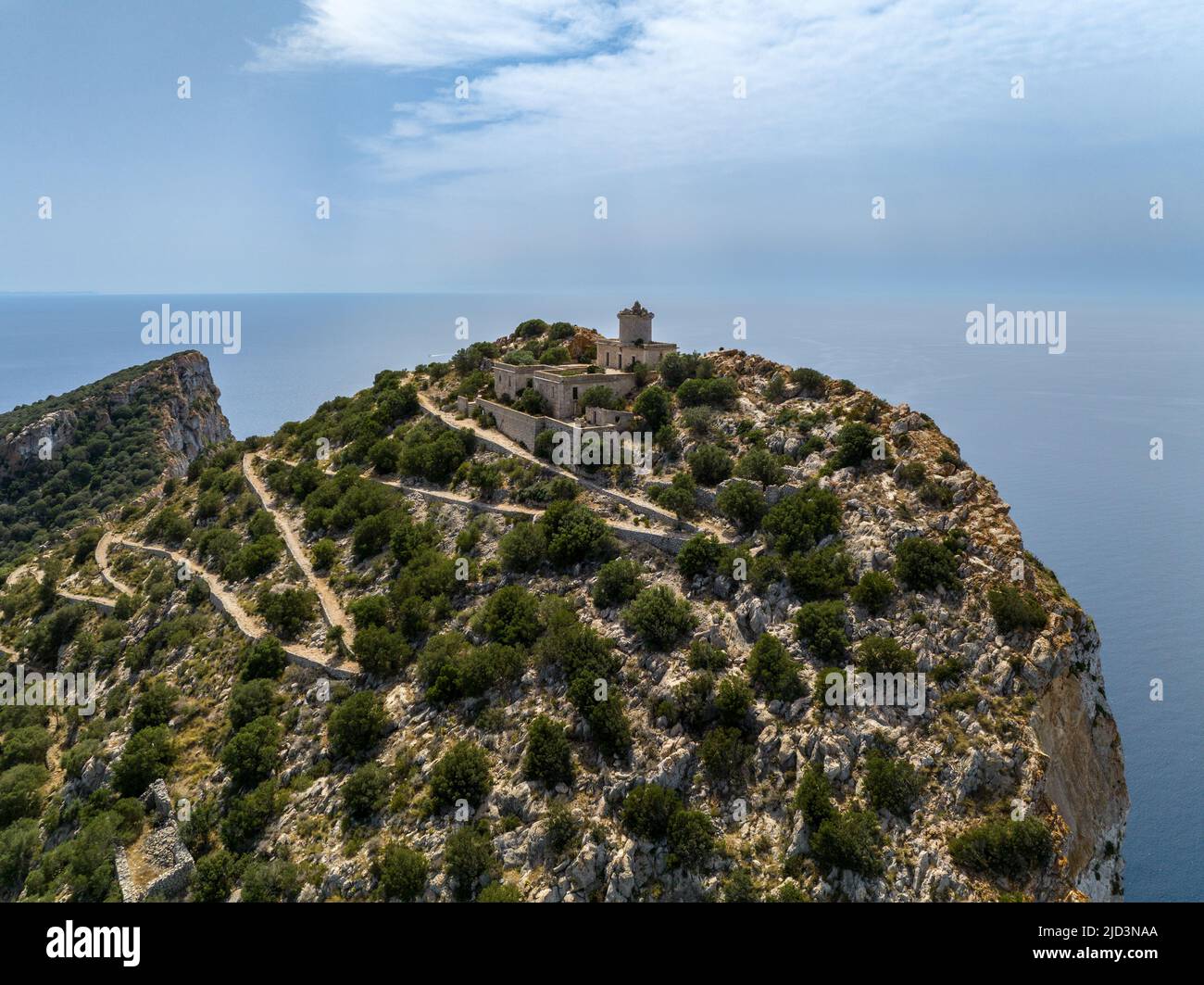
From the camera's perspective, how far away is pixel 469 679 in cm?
3228

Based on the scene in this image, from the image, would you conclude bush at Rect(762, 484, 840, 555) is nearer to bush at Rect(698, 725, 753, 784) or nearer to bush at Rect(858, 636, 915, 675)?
bush at Rect(858, 636, 915, 675)

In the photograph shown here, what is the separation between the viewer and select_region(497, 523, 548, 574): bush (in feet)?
128

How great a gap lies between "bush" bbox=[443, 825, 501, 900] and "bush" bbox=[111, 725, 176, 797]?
1654cm

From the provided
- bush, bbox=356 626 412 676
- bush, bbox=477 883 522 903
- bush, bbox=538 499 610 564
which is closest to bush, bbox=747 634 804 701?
bush, bbox=538 499 610 564

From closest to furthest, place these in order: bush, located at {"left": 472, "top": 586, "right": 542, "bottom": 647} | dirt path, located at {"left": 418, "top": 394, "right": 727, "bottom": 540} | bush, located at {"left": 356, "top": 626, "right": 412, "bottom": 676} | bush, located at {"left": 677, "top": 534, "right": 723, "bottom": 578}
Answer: bush, located at {"left": 472, "top": 586, "right": 542, "bottom": 647}, bush, located at {"left": 356, "top": 626, "right": 412, "bottom": 676}, bush, located at {"left": 677, "top": 534, "right": 723, "bottom": 578}, dirt path, located at {"left": 418, "top": 394, "right": 727, "bottom": 540}

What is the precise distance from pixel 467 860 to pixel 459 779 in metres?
3.42

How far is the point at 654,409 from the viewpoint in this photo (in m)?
48.7

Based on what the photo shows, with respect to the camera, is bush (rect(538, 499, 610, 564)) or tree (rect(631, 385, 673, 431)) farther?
tree (rect(631, 385, 673, 431))

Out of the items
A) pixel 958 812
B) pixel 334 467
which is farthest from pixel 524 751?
pixel 334 467

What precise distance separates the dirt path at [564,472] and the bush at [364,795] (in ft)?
66.5

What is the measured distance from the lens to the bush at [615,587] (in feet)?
117

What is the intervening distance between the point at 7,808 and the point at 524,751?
26864 millimetres

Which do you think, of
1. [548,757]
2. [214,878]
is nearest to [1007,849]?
[548,757]

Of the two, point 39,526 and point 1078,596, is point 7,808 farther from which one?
point 1078,596
